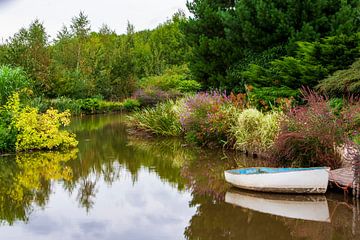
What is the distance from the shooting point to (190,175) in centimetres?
1027

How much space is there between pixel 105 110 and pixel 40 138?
1997 cm

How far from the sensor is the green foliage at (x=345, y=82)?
1116 cm

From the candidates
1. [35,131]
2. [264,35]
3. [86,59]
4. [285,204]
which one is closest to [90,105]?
[86,59]

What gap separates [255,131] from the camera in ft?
38.9

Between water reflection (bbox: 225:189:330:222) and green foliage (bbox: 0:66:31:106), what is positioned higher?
green foliage (bbox: 0:66:31:106)

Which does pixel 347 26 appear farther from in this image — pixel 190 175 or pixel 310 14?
pixel 190 175

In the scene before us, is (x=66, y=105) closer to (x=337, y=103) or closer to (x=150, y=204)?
(x=337, y=103)

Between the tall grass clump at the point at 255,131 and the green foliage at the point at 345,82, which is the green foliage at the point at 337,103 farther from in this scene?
the tall grass clump at the point at 255,131

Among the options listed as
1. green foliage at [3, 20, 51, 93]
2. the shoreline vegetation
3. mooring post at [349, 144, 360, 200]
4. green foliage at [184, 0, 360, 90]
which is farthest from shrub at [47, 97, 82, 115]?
mooring post at [349, 144, 360, 200]

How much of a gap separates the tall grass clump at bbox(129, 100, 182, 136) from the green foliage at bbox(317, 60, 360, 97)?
20.2 feet

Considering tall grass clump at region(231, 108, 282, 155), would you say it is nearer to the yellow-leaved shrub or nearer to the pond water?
the pond water

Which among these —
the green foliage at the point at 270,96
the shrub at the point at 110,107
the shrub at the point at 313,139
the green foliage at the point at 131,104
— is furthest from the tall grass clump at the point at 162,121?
the shrub at the point at 110,107

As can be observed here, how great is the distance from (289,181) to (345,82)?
184 inches

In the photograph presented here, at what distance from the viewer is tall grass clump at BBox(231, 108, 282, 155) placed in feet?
37.4
